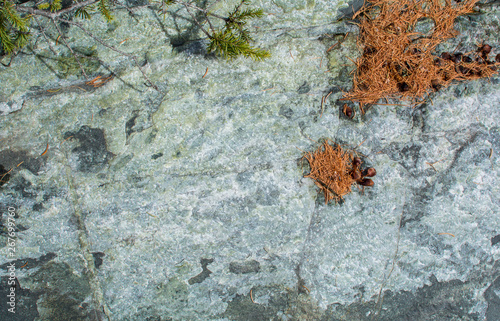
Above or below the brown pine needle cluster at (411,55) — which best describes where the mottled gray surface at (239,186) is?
below

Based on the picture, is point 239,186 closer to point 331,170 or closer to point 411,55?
point 331,170

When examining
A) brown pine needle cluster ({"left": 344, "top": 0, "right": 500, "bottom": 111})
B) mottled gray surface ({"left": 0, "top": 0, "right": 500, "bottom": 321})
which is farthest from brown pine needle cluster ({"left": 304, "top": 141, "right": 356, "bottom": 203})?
brown pine needle cluster ({"left": 344, "top": 0, "right": 500, "bottom": 111})

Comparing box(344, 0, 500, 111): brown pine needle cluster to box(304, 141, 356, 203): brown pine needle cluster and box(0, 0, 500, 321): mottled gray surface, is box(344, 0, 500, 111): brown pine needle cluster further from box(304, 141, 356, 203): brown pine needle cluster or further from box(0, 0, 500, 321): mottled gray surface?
box(304, 141, 356, 203): brown pine needle cluster

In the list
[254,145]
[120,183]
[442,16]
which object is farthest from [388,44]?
[120,183]

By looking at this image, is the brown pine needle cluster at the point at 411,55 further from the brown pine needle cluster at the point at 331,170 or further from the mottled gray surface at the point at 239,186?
the brown pine needle cluster at the point at 331,170

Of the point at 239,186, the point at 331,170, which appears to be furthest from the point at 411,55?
the point at 239,186

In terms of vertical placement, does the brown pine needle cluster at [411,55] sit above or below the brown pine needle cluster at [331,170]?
above

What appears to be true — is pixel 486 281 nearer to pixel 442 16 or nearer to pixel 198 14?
pixel 442 16

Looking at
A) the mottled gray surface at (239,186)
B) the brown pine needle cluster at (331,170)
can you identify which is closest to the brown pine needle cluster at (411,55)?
the mottled gray surface at (239,186)
